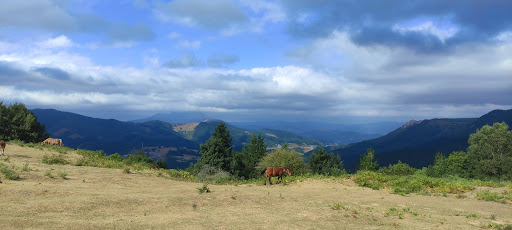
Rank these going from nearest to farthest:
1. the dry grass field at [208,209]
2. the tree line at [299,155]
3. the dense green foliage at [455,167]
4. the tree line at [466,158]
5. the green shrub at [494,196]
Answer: the dry grass field at [208,209] → the green shrub at [494,196] → the tree line at [299,155] → the tree line at [466,158] → the dense green foliage at [455,167]

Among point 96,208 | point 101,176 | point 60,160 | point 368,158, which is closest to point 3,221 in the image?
point 96,208

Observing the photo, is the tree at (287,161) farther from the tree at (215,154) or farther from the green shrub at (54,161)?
the green shrub at (54,161)

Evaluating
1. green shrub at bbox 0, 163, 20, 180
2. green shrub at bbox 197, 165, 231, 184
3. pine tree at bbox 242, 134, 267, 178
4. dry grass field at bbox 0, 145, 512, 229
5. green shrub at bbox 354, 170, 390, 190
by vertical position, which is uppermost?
green shrub at bbox 0, 163, 20, 180

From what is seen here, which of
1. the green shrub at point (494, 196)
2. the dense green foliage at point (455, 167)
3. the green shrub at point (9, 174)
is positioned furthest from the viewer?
the dense green foliage at point (455, 167)

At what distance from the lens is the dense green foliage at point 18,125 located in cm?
5128

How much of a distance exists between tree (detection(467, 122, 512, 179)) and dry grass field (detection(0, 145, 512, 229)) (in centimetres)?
5490

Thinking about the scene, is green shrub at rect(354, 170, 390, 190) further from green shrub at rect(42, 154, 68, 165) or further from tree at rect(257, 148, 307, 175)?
tree at rect(257, 148, 307, 175)

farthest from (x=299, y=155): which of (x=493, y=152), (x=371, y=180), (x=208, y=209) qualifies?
(x=208, y=209)

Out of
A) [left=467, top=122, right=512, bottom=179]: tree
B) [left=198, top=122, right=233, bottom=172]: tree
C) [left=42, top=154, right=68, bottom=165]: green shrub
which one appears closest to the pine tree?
[left=198, top=122, right=233, bottom=172]: tree

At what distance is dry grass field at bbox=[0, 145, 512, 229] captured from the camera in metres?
10.8

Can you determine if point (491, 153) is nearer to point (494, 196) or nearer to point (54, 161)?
point (494, 196)

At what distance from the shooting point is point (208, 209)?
13656 mm

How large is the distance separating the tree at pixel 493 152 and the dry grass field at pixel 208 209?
180 ft

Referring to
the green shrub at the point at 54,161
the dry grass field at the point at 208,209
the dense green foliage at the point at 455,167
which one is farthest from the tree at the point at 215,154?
the dense green foliage at the point at 455,167
